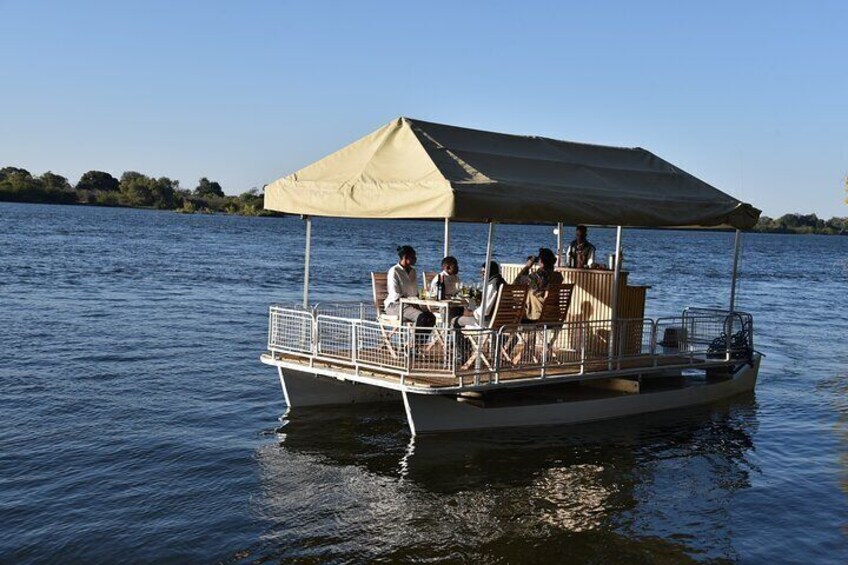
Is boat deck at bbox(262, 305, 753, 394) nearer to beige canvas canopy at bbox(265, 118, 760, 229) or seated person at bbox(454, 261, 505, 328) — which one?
seated person at bbox(454, 261, 505, 328)

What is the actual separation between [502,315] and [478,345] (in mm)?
639

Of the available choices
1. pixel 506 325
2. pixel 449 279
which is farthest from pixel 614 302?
pixel 449 279

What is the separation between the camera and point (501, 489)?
11242mm

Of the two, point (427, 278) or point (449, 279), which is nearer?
point (449, 279)

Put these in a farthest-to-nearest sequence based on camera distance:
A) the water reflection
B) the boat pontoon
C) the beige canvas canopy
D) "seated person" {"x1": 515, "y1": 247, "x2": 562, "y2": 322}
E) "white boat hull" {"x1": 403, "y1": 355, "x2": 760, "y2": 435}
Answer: "seated person" {"x1": 515, "y1": 247, "x2": 562, "y2": 322} → "white boat hull" {"x1": 403, "y1": 355, "x2": 760, "y2": 435} → the boat pontoon → the beige canvas canopy → the water reflection

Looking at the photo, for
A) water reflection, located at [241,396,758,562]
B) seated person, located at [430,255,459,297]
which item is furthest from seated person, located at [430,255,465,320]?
water reflection, located at [241,396,758,562]

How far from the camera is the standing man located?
1505cm

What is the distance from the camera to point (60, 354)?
65.1ft

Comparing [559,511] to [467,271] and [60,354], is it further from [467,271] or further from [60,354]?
[467,271]

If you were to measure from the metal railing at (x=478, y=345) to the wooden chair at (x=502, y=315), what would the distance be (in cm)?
3

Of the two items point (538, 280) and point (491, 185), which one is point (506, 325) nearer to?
point (538, 280)

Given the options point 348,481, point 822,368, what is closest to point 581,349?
point 348,481

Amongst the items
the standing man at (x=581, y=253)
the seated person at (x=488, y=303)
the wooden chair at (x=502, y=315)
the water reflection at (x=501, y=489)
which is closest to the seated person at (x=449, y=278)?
the seated person at (x=488, y=303)

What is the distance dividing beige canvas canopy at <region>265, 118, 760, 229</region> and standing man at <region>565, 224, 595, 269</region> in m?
1.18
